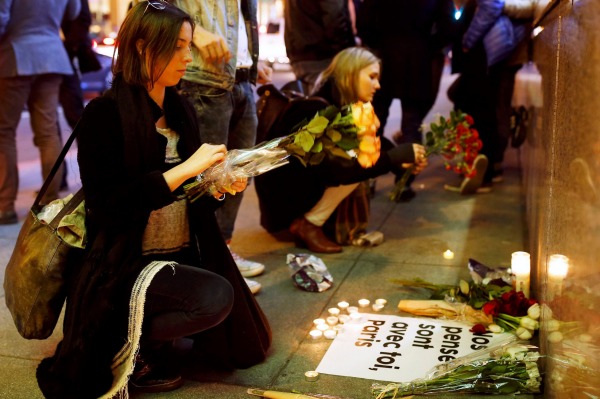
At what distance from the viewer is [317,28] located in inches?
239

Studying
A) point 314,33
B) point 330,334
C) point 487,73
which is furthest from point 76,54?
point 330,334

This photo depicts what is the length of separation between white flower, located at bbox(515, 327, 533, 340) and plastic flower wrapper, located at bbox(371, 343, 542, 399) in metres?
0.36

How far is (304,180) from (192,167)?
236 cm

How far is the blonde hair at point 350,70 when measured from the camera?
16.3 ft

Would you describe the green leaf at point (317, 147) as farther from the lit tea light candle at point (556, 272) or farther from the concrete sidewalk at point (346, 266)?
the lit tea light candle at point (556, 272)

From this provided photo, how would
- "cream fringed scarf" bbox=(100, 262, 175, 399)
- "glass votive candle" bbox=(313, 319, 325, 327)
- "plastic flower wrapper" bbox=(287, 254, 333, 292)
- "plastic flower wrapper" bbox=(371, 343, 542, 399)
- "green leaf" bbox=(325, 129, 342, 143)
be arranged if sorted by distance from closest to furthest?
"cream fringed scarf" bbox=(100, 262, 175, 399)
"plastic flower wrapper" bbox=(371, 343, 542, 399)
"green leaf" bbox=(325, 129, 342, 143)
"glass votive candle" bbox=(313, 319, 325, 327)
"plastic flower wrapper" bbox=(287, 254, 333, 292)

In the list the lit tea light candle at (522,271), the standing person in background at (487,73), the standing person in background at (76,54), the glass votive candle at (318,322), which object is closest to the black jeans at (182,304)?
the glass votive candle at (318,322)

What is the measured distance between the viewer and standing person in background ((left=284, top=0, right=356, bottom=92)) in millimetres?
5973

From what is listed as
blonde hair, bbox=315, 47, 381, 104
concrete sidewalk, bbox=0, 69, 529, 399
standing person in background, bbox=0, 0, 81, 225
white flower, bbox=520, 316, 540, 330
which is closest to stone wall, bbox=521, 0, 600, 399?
white flower, bbox=520, 316, 540, 330

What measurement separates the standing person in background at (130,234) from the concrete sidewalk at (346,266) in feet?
1.05

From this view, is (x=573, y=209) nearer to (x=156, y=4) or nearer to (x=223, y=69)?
(x=156, y=4)

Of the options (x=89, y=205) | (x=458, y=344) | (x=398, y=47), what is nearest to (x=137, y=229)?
(x=89, y=205)

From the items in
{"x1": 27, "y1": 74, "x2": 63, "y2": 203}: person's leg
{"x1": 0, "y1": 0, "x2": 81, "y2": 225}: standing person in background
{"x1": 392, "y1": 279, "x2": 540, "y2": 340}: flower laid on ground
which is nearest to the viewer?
{"x1": 392, "y1": 279, "x2": 540, "y2": 340}: flower laid on ground

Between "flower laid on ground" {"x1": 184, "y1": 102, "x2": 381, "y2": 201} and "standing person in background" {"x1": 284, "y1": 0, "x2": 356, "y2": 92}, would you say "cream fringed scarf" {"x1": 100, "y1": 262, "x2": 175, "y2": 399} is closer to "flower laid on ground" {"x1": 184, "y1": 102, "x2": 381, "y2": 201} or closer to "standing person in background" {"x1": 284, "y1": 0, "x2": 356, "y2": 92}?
"flower laid on ground" {"x1": 184, "y1": 102, "x2": 381, "y2": 201}
